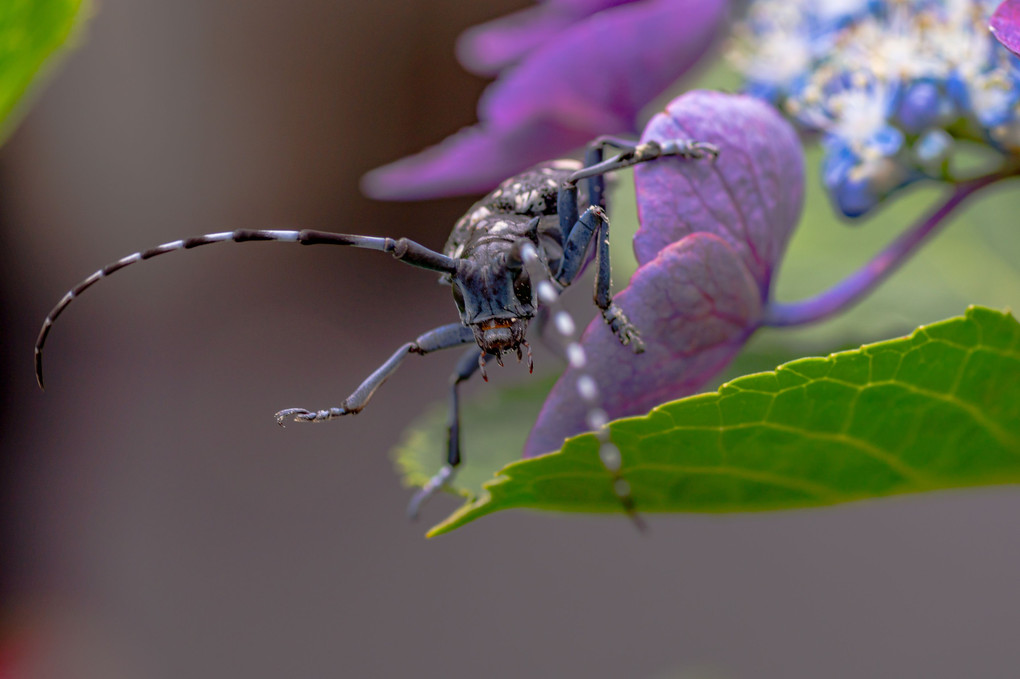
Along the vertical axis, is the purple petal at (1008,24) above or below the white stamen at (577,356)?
above

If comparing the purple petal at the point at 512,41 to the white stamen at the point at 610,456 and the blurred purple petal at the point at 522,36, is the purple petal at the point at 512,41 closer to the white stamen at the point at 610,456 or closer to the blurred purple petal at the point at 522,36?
the blurred purple petal at the point at 522,36

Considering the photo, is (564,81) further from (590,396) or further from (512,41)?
(590,396)

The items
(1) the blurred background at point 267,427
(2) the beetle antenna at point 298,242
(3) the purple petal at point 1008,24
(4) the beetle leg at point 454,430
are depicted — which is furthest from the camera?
(1) the blurred background at point 267,427

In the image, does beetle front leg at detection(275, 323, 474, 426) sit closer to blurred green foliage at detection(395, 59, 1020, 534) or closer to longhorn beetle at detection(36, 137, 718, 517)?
longhorn beetle at detection(36, 137, 718, 517)

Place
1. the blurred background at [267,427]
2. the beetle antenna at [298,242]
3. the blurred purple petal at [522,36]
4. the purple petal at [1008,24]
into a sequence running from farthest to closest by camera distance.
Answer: the blurred background at [267,427] < the blurred purple petal at [522,36] < the beetle antenna at [298,242] < the purple petal at [1008,24]

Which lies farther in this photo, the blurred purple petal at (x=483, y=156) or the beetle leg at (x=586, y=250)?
the blurred purple petal at (x=483, y=156)

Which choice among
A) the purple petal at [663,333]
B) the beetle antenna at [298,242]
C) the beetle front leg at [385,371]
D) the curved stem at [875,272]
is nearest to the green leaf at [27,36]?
the beetle antenna at [298,242]

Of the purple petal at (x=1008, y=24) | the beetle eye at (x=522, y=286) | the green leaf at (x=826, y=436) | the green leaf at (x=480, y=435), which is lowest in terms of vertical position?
the green leaf at (x=826, y=436)
